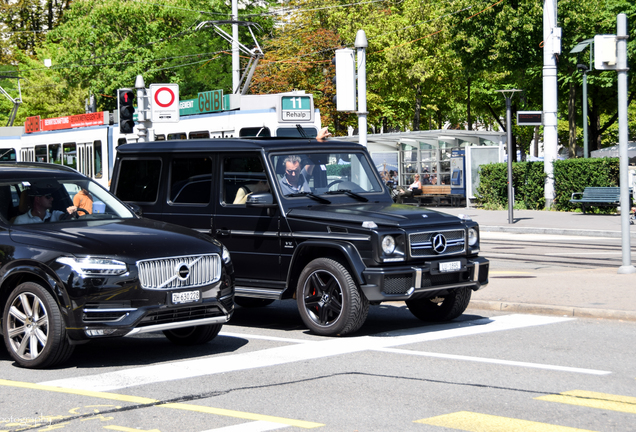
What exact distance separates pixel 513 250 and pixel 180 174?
9596 millimetres

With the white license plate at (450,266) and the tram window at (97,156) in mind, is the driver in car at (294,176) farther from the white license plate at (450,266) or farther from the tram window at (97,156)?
the tram window at (97,156)

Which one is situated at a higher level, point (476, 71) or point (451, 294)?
point (476, 71)

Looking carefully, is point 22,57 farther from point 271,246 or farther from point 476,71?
point 271,246

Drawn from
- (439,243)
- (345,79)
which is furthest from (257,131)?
(439,243)

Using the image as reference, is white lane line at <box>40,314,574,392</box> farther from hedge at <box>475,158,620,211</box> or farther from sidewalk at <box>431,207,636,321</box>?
hedge at <box>475,158,620,211</box>

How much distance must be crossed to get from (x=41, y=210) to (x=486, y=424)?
14.8 ft

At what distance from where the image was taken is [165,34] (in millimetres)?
53312

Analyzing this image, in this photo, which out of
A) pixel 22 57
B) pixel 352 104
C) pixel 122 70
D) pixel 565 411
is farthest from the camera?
pixel 22 57

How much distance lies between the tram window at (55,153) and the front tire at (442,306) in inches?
1057

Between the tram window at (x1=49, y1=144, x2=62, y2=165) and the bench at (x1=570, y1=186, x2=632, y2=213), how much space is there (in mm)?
18807

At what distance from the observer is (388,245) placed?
323 inches

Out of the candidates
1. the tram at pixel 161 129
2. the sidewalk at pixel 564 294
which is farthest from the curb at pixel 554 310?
the tram at pixel 161 129

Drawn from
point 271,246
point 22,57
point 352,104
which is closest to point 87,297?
point 271,246

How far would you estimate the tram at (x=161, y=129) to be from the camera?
22.7 m
